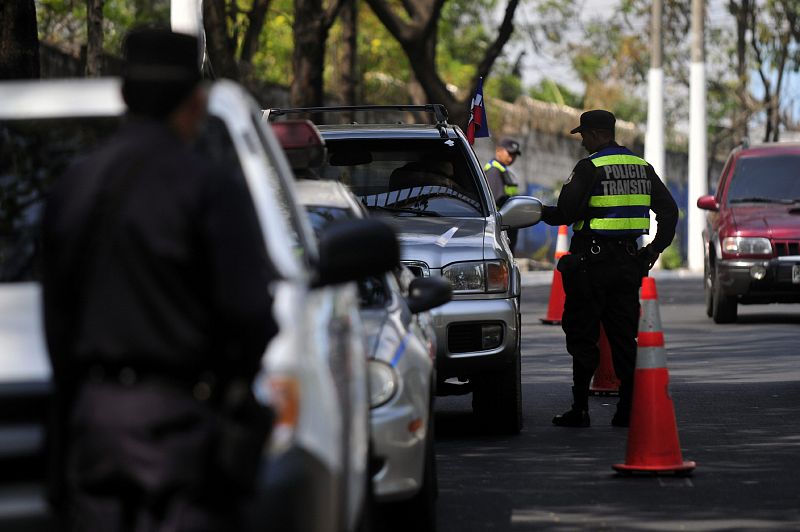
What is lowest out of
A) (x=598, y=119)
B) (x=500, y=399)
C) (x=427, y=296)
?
(x=500, y=399)

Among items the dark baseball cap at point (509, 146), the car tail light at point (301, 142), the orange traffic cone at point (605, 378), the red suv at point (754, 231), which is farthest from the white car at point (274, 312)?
the dark baseball cap at point (509, 146)

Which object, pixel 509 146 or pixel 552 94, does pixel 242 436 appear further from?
pixel 552 94

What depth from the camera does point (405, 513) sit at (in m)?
6.75

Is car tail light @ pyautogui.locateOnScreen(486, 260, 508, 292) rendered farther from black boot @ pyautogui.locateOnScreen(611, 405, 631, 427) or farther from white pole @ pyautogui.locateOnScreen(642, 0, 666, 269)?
white pole @ pyautogui.locateOnScreen(642, 0, 666, 269)

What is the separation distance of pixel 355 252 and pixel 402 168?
6009 millimetres

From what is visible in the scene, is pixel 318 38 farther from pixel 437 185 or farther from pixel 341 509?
pixel 341 509

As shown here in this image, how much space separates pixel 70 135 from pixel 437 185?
5.19 m

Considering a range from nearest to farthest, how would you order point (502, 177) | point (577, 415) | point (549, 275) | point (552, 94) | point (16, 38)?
point (577, 415)
point (16, 38)
point (502, 177)
point (549, 275)
point (552, 94)

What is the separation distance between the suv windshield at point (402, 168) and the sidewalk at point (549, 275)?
16749mm

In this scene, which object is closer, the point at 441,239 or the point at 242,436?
the point at 242,436

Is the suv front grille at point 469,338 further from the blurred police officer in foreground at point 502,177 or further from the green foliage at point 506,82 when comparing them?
the green foliage at point 506,82

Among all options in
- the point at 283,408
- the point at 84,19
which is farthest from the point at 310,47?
the point at 283,408

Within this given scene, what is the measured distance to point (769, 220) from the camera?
59.9ft

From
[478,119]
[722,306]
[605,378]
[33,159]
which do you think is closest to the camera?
[33,159]
